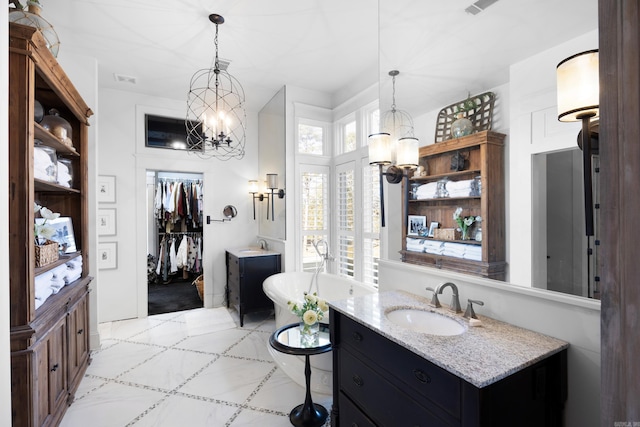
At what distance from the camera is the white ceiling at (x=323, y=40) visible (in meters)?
1.47

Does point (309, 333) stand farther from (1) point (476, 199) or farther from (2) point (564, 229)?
(2) point (564, 229)

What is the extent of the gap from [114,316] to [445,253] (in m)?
4.16

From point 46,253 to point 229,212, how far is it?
Answer: 8.86ft

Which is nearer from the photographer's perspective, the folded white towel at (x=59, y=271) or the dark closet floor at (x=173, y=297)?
the folded white towel at (x=59, y=271)

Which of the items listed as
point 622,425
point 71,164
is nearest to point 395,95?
point 622,425

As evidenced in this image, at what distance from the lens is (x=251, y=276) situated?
3.77 m

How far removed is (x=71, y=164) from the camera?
102 inches

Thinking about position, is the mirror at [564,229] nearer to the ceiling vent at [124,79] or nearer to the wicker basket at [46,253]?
the wicker basket at [46,253]

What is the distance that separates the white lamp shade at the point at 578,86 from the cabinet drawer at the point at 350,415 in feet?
5.08

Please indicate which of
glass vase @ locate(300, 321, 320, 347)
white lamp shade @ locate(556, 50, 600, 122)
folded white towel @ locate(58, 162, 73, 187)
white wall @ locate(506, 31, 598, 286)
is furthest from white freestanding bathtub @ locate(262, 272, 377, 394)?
folded white towel @ locate(58, 162, 73, 187)

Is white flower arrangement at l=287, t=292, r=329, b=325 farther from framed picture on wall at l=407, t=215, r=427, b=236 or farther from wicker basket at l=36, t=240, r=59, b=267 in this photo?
wicker basket at l=36, t=240, r=59, b=267

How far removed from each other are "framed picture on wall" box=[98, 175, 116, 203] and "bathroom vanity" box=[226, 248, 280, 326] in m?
1.69

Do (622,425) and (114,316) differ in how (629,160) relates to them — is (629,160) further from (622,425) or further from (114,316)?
(114,316)

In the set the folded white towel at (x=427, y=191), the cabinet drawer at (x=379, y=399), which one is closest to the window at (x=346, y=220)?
the folded white towel at (x=427, y=191)
